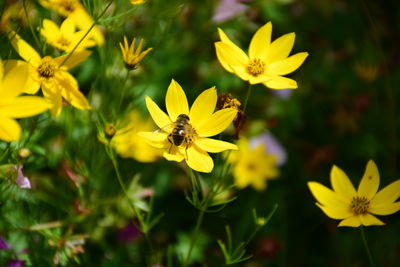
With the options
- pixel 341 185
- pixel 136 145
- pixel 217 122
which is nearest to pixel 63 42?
pixel 217 122

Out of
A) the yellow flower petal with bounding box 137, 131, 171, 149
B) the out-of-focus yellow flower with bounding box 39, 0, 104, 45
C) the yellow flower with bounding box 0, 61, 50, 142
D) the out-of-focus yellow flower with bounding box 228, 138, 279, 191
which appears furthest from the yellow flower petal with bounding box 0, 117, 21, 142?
the out-of-focus yellow flower with bounding box 228, 138, 279, 191

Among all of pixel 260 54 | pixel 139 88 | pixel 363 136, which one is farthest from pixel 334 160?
pixel 260 54

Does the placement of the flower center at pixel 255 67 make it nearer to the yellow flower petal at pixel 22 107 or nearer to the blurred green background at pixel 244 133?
the blurred green background at pixel 244 133

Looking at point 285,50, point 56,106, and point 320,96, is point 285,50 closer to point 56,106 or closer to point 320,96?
point 56,106

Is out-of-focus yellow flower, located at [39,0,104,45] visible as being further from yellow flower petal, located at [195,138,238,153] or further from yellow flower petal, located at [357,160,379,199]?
yellow flower petal, located at [357,160,379,199]

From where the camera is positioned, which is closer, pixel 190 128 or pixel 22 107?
pixel 22 107

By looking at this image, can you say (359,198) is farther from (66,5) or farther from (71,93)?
(66,5)

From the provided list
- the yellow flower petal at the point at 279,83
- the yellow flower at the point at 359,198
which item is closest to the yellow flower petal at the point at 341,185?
the yellow flower at the point at 359,198
